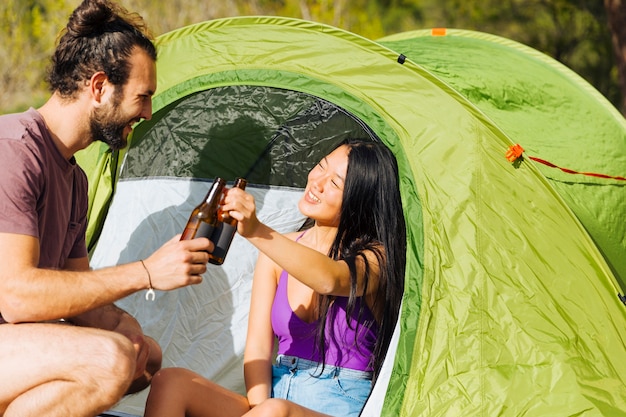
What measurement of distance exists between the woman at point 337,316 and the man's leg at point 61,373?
311mm

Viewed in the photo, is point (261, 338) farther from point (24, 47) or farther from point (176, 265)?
point (24, 47)

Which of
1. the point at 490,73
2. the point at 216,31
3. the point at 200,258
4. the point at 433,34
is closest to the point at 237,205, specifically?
the point at 200,258

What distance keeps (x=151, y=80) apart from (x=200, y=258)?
62cm

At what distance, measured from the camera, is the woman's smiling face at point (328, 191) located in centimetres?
270

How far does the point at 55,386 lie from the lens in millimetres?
2211

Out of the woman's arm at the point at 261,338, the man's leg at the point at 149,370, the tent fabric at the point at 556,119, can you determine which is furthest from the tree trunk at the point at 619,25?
the man's leg at the point at 149,370

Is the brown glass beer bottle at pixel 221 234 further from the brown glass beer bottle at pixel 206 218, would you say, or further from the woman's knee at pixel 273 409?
the woman's knee at pixel 273 409

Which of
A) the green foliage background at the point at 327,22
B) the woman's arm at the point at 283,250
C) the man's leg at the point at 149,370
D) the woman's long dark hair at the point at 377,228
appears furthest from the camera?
the green foliage background at the point at 327,22

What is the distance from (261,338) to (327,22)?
7636 millimetres

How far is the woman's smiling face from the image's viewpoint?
270 centimetres

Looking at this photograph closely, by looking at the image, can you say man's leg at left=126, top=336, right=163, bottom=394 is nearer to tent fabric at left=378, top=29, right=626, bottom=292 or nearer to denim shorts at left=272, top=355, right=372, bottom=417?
denim shorts at left=272, top=355, right=372, bottom=417

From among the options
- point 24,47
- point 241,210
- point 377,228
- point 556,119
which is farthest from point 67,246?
point 24,47

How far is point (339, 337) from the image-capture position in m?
2.66

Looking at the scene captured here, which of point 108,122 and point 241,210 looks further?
point 108,122
